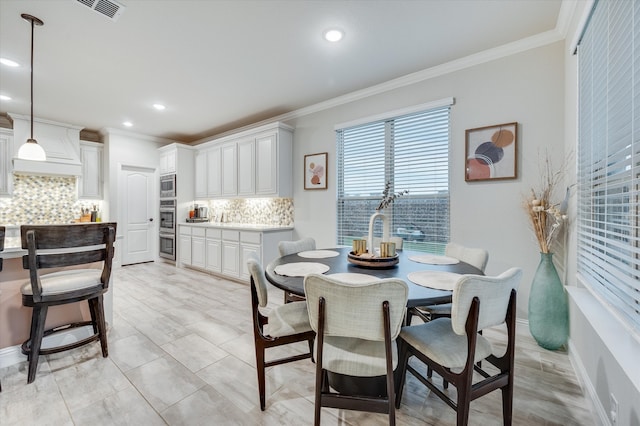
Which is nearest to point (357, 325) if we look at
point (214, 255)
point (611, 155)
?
point (611, 155)

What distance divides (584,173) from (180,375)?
3.25 metres

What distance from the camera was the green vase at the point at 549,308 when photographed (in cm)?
226

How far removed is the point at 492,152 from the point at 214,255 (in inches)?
170

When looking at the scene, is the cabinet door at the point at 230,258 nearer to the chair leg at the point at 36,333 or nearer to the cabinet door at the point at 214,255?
the cabinet door at the point at 214,255

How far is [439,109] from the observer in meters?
3.15

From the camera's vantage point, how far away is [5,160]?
4.61 m

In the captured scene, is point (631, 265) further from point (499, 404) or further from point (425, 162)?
point (425, 162)

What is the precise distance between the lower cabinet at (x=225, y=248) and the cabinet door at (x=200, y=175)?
0.77 m

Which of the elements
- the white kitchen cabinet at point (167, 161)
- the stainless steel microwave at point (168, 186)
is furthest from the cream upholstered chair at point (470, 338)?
the white kitchen cabinet at point (167, 161)

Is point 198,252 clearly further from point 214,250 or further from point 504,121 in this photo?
point 504,121

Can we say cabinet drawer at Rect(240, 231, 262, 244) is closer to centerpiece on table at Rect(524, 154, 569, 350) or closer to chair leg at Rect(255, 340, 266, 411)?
chair leg at Rect(255, 340, 266, 411)

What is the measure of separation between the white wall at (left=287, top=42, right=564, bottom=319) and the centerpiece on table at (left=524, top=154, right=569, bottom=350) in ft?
0.75

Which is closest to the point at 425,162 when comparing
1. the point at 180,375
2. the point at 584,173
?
the point at 584,173

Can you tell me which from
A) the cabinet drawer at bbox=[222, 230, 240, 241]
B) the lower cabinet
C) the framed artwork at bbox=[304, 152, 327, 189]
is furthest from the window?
the cabinet drawer at bbox=[222, 230, 240, 241]
